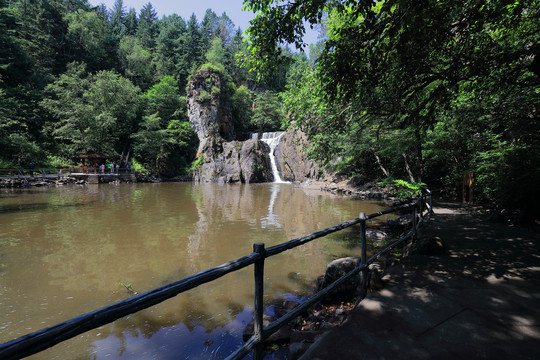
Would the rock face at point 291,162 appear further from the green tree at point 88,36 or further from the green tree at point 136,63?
the green tree at point 88,36

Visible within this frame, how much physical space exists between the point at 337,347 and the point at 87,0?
273ft

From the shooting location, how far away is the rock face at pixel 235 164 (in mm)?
35062

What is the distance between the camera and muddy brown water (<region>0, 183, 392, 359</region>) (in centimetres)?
369

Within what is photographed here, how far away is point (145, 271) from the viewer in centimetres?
583

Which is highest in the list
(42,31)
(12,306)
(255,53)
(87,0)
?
(87,0)

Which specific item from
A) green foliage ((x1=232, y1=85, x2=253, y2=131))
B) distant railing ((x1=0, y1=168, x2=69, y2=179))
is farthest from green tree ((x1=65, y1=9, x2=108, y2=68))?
distant railing ((x1=0, y1=168, x2=69, y2=179))

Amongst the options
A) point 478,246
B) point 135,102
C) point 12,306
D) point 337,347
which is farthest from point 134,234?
point 135,102

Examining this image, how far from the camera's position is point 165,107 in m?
41.0

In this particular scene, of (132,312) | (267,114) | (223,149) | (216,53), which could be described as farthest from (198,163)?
(132,312)

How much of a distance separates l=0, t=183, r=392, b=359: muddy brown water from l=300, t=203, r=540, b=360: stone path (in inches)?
76.4

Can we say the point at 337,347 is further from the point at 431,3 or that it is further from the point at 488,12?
the point at 488,12

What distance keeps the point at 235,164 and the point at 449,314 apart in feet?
112

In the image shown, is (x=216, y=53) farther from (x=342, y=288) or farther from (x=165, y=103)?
(x=342, y=288)

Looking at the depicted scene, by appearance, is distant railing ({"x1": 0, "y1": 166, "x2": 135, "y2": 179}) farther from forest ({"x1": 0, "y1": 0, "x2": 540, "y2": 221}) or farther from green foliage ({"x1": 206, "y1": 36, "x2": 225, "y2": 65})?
green foliage ({"x1": 206, "y1": 36, "x2": 225, "y2": 65})
